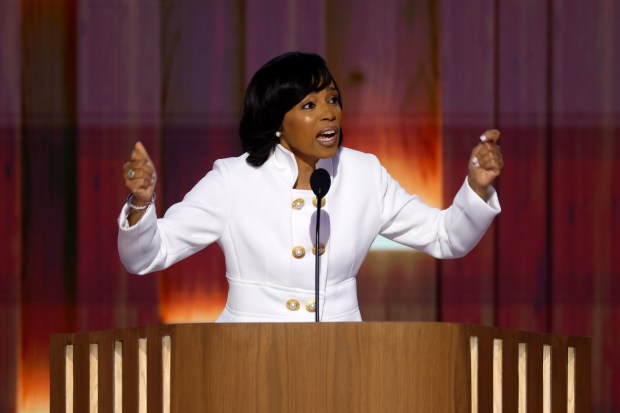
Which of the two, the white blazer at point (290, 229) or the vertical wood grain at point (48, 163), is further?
the vertical wood grain at point (48, 163)

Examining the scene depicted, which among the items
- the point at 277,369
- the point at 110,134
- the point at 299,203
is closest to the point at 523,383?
the point at 277,369

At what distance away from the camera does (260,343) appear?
159cm

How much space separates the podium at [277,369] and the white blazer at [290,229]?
41 cm

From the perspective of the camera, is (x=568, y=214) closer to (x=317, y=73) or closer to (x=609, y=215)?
(x=609, y=215)

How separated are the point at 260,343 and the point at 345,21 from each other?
6.59 feet

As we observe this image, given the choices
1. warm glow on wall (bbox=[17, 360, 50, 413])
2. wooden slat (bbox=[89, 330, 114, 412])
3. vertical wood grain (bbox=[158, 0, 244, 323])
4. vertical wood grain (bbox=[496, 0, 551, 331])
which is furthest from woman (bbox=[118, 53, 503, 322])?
warm glow on wall (bbox=[17, 360, 50, 413])

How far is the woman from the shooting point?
208 cm

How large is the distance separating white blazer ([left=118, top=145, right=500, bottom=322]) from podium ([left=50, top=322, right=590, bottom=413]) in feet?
1.34

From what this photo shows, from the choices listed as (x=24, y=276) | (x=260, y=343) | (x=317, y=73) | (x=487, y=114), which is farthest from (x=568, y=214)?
(x=260, y=343)

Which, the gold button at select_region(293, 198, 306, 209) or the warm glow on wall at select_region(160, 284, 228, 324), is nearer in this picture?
the gold button at select_region(293, 198, 306, 209)

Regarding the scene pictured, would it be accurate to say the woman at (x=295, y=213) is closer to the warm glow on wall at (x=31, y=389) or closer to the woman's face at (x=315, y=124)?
the woman's face at (x=315, y=124)

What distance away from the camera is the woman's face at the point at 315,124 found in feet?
6.97

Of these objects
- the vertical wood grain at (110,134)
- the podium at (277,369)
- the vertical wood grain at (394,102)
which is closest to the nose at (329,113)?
the podium at (277,369)

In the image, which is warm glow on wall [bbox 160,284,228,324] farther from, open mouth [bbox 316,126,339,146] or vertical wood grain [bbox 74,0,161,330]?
open mouth [bbox 316,126,339,146]
